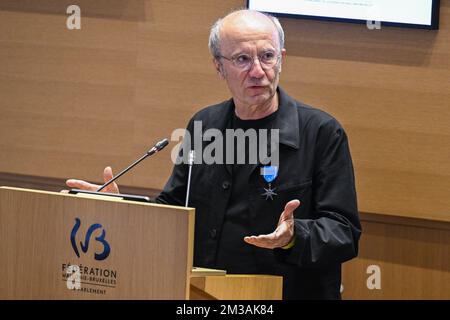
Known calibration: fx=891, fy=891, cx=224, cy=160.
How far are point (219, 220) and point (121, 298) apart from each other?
0.72 metres

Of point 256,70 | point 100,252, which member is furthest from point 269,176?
point 100,252

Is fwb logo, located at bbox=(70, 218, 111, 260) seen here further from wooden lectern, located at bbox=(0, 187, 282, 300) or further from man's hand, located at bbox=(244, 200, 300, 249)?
man's hand, located at bbox=(244, 200, 300, 249)

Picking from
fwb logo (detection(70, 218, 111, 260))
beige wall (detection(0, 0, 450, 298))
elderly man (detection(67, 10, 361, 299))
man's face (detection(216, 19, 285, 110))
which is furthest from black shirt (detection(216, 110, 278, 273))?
beige wall (detection(0, 0, 450, 298))

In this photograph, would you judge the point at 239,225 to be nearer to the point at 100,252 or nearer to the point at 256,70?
the point at 256,70

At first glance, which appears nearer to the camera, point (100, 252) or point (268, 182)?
point (100, 252)

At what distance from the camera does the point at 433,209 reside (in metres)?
3.78

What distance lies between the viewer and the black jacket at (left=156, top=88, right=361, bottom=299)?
256 cm

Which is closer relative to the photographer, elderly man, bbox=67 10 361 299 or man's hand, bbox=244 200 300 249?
man's hand, bbox=244 200 300 249

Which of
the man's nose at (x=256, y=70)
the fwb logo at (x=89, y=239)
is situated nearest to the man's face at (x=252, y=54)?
the man's nose at (x=256, y=70)

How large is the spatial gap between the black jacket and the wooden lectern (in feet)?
1.26

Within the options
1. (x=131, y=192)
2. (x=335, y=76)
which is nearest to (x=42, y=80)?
(x=131, y=192)

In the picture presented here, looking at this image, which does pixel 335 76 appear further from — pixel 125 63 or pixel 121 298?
pixel 121 298

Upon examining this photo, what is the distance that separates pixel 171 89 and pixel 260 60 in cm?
143

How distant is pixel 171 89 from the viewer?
411cm
